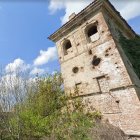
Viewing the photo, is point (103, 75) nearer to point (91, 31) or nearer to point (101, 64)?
point (101, 64)

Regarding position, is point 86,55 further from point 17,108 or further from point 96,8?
point 17,108

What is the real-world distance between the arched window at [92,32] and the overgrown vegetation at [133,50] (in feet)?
7.84

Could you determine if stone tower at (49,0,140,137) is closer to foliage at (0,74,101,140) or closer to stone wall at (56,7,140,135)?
stone wall at (56,7,140,135)

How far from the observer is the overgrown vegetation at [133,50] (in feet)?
52.1

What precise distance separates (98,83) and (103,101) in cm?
159

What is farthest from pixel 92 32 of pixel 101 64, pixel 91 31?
pixel 101 64

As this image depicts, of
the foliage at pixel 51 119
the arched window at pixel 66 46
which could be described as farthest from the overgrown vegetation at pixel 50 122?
the arched window at pixel 66 46

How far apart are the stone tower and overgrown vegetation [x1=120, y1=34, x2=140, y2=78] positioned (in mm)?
888

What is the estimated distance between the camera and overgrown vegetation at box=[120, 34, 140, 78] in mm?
15867

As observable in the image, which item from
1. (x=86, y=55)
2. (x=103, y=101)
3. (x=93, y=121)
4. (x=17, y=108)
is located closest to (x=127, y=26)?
→ (x=86, y=55)

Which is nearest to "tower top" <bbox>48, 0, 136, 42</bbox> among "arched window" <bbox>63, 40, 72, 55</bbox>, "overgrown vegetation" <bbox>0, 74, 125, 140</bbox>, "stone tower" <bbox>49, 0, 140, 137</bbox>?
"stone tower" <bbox>49, 0, 140, 137</bbox>

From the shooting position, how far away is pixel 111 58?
14.3 meters

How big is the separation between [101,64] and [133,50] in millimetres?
4147

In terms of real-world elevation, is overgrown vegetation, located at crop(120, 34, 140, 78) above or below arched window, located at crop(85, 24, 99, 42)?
below
